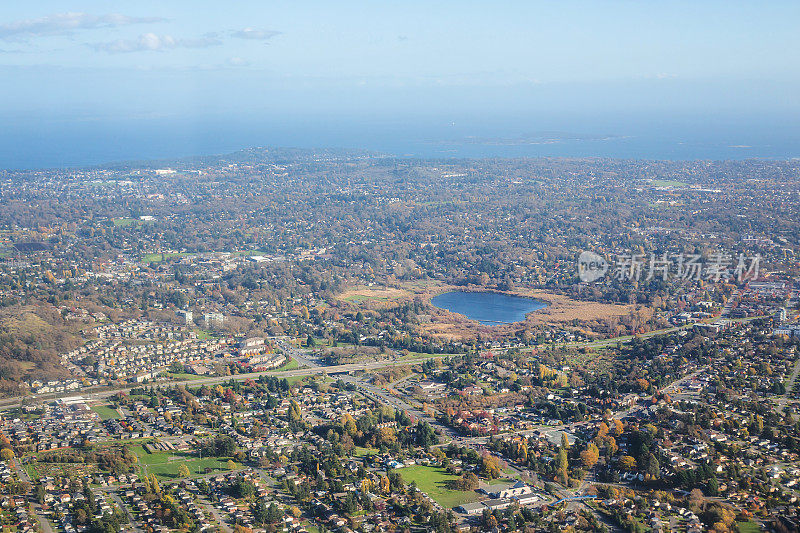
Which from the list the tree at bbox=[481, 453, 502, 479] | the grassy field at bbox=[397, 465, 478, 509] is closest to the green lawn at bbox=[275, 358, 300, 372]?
the grassy field at bbox=[397, 465, 478, 509]

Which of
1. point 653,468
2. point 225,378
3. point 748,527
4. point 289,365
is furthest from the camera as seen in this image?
point 289,365

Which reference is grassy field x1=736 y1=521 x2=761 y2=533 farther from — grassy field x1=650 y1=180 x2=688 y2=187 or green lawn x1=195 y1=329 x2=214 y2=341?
grassy field x1=650 y1=180 x2=688 y2=187

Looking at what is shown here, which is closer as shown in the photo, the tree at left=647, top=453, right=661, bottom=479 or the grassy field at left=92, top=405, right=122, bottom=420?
the tree at left=647, top=453, right=661, bottom=479

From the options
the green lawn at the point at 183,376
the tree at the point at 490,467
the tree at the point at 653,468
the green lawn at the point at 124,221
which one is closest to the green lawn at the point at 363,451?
the tree at the point at 490,467

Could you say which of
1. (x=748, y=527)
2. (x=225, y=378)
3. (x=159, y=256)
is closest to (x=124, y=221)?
(x=159, y=256)

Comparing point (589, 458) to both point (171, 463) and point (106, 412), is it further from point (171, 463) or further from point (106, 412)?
point (106, 412)

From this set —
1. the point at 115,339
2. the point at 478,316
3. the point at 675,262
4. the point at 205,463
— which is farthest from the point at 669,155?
the point at 205,463

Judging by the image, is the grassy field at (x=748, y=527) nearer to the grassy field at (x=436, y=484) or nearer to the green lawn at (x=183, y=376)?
the grassy field at (x=436, y=484)
